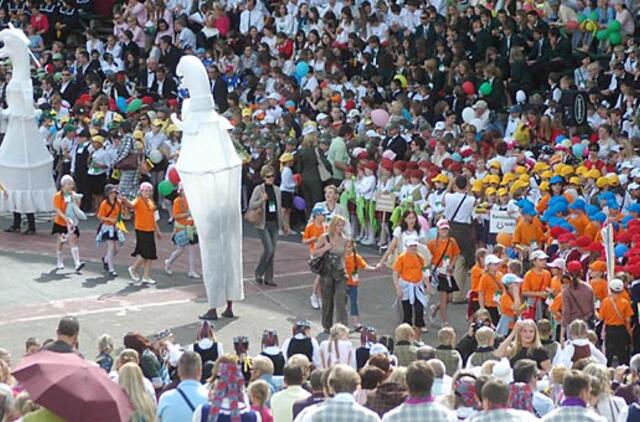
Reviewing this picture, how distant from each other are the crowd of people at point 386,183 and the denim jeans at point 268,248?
0.03 m

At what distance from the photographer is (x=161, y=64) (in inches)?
1310

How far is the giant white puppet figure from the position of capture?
20328 millimetres

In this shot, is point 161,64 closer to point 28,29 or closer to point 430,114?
point 28,29

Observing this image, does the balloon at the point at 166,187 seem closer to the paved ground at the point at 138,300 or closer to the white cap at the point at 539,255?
the paved ground at the point at 138,300

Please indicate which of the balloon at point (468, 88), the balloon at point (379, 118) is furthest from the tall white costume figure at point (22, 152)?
the balloon at point (468, 88)

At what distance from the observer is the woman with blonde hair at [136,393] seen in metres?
11.9

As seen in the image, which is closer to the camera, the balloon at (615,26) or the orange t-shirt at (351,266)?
the orange t-shirt at (351,266)

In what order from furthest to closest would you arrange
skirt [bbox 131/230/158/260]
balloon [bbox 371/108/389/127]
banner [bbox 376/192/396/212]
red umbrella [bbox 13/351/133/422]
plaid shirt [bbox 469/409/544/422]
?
1. balloon [bbox 371/108/389/127]
2. banner [bbox 376/192/396/212]
3. skirt [bbox 131/230/158/260]
4. plaid shirt [bbox 469/409/544/422]
5. red umbrella [bbox 13/351/133/422]

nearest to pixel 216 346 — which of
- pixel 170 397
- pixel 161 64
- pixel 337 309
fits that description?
pixel 170 397

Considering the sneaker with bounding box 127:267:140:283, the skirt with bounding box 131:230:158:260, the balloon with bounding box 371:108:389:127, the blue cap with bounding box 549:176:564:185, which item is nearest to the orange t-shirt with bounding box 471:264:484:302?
the blue cap with bounding box 549:176:564:185

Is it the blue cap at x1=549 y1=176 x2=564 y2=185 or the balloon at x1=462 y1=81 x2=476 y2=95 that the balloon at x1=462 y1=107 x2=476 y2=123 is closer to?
the balloon at x1=462 y1=81 x2=476 y2=95

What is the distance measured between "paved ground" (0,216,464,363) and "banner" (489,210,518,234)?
1192 mm

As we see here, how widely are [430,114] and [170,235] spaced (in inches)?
210

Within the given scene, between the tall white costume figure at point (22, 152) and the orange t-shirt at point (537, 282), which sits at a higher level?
the tall white costume figure at point (22, 152)
